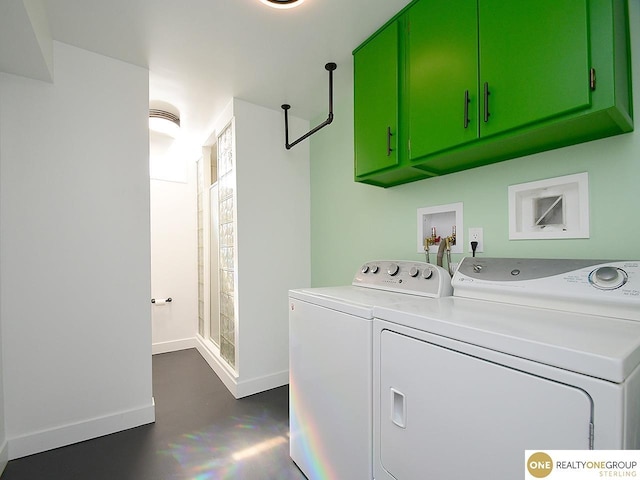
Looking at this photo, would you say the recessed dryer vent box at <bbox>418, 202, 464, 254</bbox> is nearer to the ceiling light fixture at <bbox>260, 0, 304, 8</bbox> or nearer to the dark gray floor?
the ceiling light fixture at <bbox>260, 0, 304, 8</bbox>

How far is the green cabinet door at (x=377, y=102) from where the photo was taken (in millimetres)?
1643

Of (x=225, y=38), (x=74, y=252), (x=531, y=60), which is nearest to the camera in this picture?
(x=531, y=60)

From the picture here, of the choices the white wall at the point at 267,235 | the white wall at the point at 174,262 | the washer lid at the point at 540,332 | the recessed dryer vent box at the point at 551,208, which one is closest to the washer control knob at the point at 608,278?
the washer lid at the point at 540,332

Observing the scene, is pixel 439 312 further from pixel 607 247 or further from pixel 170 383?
pixel 170 383

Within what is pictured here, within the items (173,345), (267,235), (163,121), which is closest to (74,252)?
(267,235)

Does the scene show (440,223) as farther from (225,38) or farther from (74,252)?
(74,252)

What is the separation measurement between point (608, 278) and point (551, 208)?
424mm

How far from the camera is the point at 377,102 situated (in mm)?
1742

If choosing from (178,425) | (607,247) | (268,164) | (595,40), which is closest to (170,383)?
(178,425)

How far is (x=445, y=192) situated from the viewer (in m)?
1.72

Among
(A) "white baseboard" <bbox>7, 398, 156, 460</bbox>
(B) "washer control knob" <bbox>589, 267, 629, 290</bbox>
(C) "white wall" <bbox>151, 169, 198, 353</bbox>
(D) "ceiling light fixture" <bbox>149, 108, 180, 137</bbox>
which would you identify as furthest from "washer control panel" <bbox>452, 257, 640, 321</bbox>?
(C) "white wall" <bbox>151, 169, 198, 353</bbox>

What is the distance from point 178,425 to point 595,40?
114 inches

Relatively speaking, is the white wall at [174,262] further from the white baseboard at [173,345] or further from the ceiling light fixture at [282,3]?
the ceiling light fixture at [282,3]

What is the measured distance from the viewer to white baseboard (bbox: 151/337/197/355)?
360 centimetres
